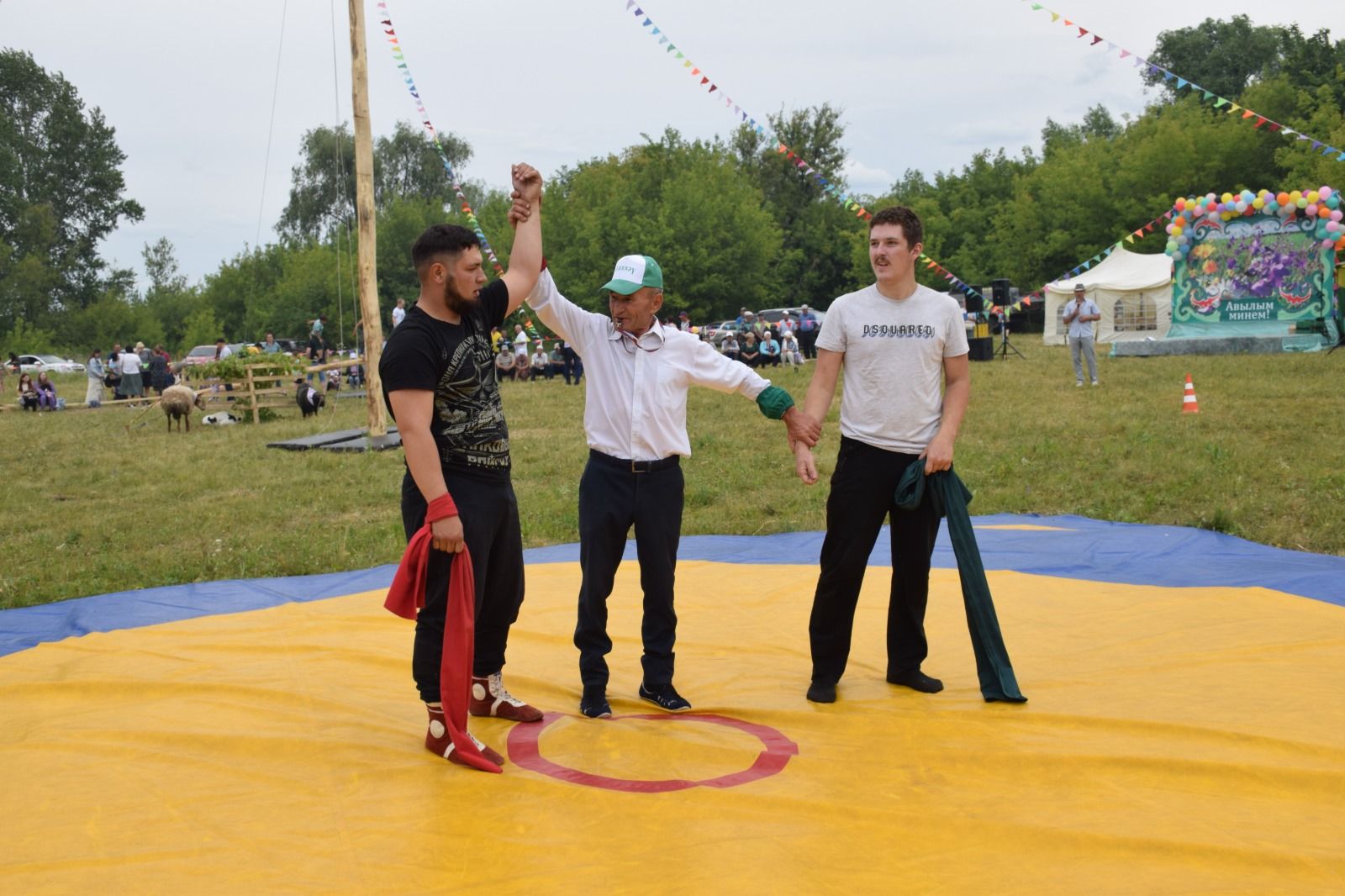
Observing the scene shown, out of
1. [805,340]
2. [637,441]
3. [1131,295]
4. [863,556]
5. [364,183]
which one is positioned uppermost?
[364,183]

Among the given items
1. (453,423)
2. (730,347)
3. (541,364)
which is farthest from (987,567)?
(541,364)

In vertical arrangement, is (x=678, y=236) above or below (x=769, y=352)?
above

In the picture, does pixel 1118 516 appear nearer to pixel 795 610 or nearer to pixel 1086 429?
pixel 795 610

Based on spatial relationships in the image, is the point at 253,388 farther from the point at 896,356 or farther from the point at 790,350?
the point at 896,356

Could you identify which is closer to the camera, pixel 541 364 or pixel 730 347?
pixel 730 347

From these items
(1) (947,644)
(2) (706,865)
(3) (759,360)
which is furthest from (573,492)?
(3) (759,360)

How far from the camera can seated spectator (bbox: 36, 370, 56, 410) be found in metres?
27.7

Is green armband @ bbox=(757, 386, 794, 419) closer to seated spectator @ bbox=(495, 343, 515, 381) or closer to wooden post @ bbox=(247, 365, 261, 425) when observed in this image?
wooden post @ bbox=(247, 365, 261, 425)

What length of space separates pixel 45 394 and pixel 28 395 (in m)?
0.43

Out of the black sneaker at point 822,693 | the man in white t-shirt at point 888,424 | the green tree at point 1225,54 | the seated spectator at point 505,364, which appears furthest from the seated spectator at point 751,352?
the green tree at point 1225,54

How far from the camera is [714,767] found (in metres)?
3.68

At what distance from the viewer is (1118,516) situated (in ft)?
27.3

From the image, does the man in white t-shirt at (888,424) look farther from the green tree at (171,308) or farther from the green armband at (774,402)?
the green tree at (171,308)

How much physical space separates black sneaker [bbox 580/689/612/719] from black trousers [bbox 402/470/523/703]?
0.45 meters
